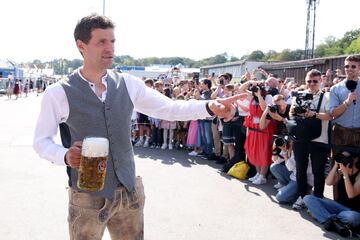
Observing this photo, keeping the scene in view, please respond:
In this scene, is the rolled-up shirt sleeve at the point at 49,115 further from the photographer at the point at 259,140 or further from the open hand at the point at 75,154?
the photographer at the point at 259,140

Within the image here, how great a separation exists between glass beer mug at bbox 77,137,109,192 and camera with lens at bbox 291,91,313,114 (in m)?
4.26

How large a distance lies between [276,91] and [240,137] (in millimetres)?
1194

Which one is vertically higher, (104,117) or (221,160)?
(104,117)

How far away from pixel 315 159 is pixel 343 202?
0.80 metres

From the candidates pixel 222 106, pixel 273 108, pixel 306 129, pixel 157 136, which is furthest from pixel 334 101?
pixel 157 136

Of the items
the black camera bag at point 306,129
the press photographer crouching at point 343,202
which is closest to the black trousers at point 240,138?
the black camera bag at point 306,129

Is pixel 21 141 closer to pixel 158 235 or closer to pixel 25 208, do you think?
pixel 25 208

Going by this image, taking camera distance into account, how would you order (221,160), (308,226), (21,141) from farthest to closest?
(21,141)
(221,160)
(308,226)

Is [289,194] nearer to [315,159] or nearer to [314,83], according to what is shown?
[315,159]

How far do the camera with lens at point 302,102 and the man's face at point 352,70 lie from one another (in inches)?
22.9

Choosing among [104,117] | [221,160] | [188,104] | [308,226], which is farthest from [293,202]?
[104,117]

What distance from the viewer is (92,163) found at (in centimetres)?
212

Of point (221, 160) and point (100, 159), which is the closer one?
point (100, 159)

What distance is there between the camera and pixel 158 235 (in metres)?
4.86
